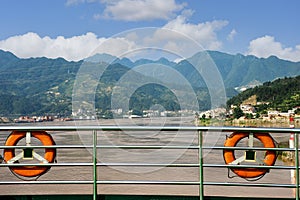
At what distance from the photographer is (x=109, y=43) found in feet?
31.7

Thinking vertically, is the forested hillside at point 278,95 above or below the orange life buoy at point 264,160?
above

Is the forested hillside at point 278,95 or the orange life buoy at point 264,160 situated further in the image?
the forested hillside at point 278,95

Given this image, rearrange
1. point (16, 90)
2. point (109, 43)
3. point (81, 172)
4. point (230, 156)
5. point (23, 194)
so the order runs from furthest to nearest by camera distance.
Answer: point (16, 90) → point (81, 172) → point (109, 43) → point (23, 194) → point (230, 156)

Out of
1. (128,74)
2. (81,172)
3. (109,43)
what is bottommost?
(81,172)

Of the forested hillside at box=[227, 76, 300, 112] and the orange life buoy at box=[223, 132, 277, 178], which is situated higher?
the forested hillside at box=[227, 76, 300, 112]

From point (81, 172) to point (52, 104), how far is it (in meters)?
102

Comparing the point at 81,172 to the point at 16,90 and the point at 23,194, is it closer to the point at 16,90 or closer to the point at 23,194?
the point at 23,194

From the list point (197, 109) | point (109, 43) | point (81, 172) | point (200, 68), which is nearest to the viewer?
point (200, 68)

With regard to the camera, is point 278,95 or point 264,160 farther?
point 278,95

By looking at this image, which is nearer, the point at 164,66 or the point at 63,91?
the point at 164,66

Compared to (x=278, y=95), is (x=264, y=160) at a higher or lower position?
lower

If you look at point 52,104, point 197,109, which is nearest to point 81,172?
point 197,109

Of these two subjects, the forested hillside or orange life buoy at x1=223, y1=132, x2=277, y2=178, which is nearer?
orange life buoy at x1=223, y1=132, x2=277, y2=178

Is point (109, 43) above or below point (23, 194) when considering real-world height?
above
